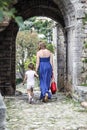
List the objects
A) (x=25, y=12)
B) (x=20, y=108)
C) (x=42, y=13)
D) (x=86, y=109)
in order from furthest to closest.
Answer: (x=42, y=13)
(x=25, y=12)
(x=20, y=108)
(x=86, y=109)

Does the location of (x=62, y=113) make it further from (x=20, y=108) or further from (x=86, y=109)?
(x=20, y=108)

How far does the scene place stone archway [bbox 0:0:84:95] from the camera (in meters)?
8.61

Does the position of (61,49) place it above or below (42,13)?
below

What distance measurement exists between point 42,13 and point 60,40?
1.90 m

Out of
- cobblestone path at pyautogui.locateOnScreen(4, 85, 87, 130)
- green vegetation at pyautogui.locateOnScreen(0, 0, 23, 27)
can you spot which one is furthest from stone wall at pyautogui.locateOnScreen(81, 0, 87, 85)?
green vegetation at pyautogui.locateOnScreen(0, 0, 23, 27)

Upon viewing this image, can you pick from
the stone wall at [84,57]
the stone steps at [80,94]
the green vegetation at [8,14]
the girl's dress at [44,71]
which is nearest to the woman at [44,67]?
the girl's dress at [44,71]

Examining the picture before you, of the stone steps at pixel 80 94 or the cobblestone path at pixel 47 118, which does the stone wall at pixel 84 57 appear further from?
the cobblestone path at pixel 47 118

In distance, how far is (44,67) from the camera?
8.34m

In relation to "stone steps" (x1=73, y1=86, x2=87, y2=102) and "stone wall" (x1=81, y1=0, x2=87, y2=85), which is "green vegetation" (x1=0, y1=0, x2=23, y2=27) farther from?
"stone wall" (x1=81, y1=0, x2=87, y2=85)

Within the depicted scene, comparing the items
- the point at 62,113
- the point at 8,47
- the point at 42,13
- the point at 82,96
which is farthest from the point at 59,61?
the point at 62,113

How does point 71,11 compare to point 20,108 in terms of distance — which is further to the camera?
point 71,11

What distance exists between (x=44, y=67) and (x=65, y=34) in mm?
3578

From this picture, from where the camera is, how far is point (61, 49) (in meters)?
15.2

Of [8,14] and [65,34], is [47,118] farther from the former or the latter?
[65,34]
